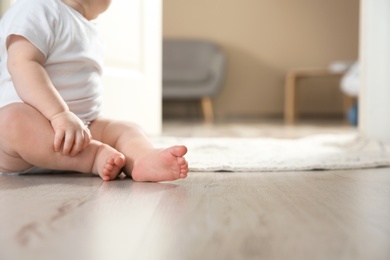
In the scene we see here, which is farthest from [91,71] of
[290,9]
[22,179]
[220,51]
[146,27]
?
[290,9]

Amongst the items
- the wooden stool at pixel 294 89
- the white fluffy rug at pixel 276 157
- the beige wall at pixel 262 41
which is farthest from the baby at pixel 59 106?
the beige wall at pixel 262 41

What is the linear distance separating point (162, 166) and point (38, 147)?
0.22m

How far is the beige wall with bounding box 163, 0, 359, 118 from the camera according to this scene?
5.77 metres

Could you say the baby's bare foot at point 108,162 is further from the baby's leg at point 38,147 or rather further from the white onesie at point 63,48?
the white onesie at point 63,48

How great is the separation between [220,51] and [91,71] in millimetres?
4458

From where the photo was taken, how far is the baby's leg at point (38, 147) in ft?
3.16

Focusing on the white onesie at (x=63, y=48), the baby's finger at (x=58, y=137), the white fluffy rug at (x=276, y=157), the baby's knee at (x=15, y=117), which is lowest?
the white fluffy rug at (x=276, y=157)

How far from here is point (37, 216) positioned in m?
0.65

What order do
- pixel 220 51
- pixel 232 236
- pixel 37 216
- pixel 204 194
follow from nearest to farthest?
pixel 232 236
pixel 37 216
pixel 204 194
pixel 220 51

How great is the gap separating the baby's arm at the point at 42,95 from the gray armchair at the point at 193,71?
4.04 meters

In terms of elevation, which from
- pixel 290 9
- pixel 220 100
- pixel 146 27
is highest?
pixel 290 9

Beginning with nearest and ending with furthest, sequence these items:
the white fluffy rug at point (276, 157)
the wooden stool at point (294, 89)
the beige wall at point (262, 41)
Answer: the white fluffy rug at point (276, 157), the wooden stool at point (294, 89), the beige wall at point (262, 41)

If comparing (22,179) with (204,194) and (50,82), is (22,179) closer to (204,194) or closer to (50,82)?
(50,82)

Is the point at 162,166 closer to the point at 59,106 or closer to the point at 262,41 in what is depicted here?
the point at 59,106
